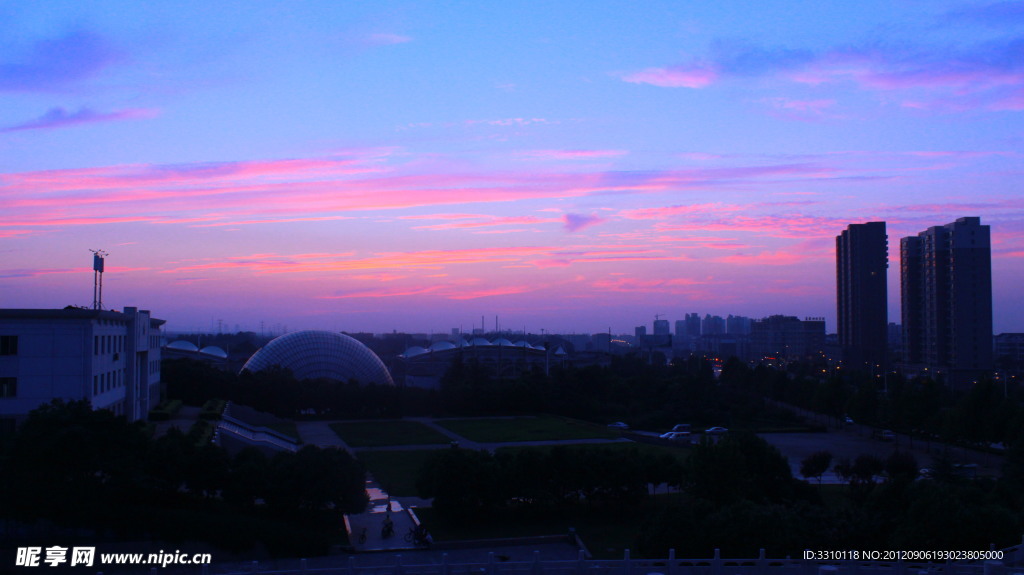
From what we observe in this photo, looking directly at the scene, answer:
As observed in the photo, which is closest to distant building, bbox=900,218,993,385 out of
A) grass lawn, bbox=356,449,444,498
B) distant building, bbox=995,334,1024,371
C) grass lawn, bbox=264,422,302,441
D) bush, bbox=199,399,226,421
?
distant building, bbox=995,334,1024,371

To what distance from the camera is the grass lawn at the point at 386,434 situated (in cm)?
2611

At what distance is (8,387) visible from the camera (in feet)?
52.9

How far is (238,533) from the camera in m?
12.0

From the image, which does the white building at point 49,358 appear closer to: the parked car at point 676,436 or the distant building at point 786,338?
the parked car at point 676,436

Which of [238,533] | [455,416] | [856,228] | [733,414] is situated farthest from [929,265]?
[238,533]

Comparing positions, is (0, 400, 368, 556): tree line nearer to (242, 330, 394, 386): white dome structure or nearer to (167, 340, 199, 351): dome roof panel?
(242, 330, 394, 386): white dome structure

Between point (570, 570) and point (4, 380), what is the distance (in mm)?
14483

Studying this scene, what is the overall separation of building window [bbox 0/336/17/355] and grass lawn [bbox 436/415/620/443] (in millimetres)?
14583

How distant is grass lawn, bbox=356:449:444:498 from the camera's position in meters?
18.0

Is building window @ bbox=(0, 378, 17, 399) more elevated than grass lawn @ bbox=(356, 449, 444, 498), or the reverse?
building window @ bbox=(0, 378, 17, 399)

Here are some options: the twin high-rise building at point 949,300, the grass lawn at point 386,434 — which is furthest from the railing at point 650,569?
the twin high-rise building at point 949,300

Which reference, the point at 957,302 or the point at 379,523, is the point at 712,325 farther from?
the point at 379,523

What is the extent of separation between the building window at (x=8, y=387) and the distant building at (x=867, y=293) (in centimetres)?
5890

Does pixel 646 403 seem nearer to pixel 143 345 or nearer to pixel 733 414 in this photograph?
pixel 733 414
